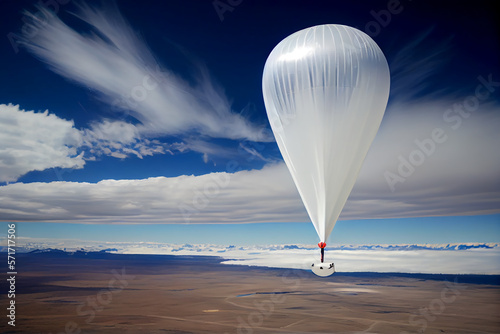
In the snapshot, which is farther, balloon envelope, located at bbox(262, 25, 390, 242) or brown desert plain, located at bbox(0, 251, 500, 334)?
brown desert plain, located at bbox(0, 251, 500, 334)

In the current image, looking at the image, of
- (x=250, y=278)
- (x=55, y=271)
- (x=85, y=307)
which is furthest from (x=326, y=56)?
(x=55, y=271)

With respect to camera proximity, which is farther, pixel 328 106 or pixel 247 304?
pixel 247 304

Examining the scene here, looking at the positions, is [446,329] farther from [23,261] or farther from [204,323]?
[23,261]

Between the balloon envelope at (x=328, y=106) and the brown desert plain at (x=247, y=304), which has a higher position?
the balloon envelope at (x=328, y=106)

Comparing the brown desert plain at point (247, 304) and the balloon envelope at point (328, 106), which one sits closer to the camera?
the balloon envelope at point (328, 106)
